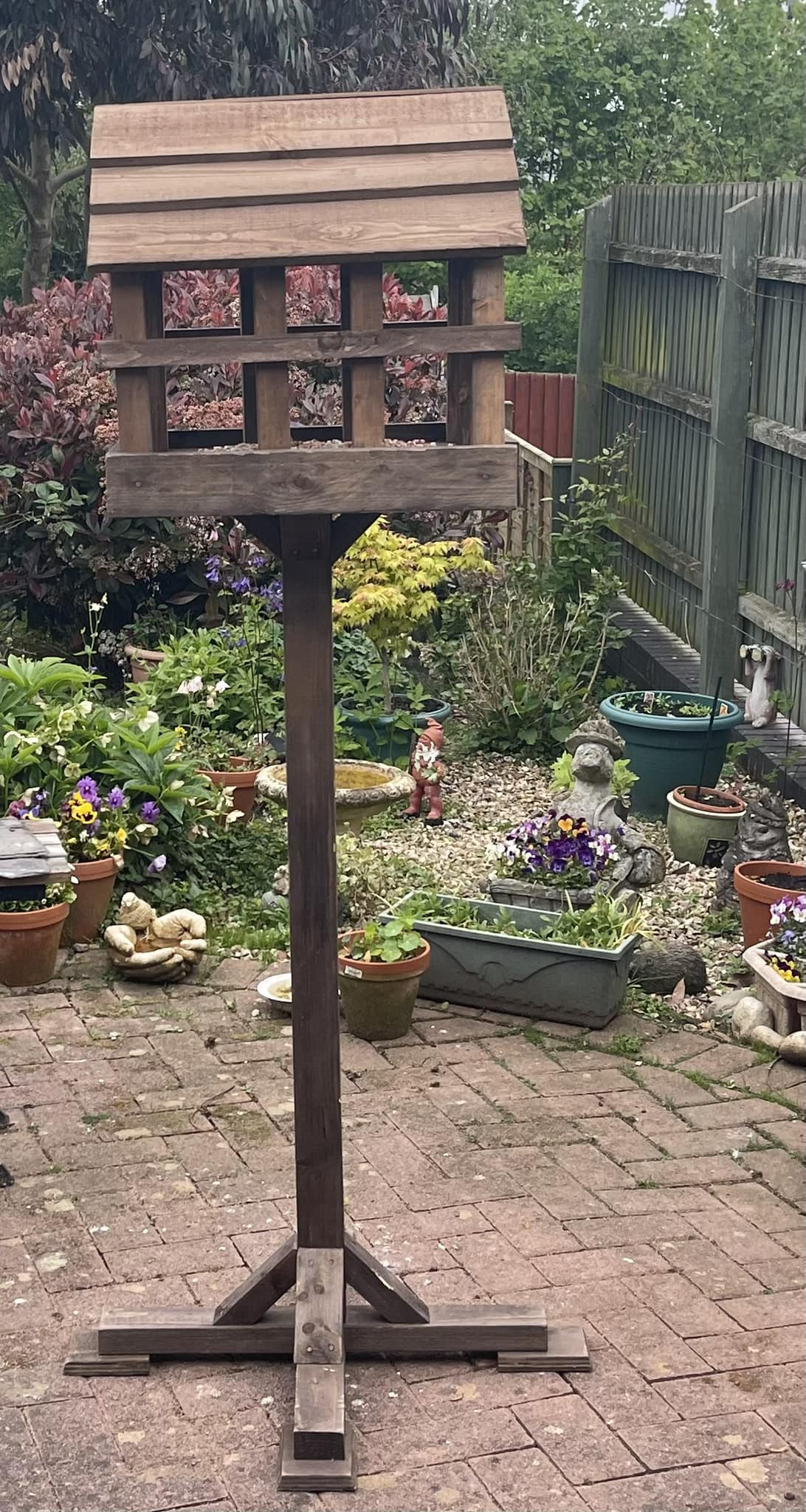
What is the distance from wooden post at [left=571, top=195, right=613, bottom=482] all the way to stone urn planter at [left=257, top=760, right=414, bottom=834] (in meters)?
4.01

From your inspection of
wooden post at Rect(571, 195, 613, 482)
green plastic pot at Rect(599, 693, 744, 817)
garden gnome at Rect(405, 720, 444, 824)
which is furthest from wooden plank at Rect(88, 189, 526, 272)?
wooden post at Rect(571, 195, 613, 482)

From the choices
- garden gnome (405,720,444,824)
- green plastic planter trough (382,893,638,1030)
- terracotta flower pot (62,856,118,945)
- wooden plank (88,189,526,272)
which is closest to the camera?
wooden plank (88,189,526,272)

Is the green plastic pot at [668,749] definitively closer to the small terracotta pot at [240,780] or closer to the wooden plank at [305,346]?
the small terracotta pot at [240,780]

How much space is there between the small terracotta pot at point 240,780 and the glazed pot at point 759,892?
2.11 m

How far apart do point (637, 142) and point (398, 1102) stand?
16843 millimetres

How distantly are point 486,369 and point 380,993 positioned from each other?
2451 mm

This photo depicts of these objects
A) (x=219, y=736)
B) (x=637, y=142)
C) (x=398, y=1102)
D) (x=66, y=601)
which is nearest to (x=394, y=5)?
(x=637, y=142)

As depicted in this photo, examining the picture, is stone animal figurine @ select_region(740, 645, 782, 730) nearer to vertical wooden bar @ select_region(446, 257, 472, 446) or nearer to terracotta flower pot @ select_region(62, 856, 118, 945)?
terracotta flower pot @ select_region(62, 856, 118, 945)

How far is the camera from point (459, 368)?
309 cm

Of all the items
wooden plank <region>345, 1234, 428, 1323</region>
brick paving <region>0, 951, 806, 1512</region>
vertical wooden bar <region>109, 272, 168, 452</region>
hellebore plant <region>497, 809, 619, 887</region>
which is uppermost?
vertical wooden bar <region>109, 272, 168, 452</region>

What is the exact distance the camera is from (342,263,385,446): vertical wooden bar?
9.70 ft

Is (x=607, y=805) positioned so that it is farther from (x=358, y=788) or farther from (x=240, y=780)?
(x=240, y=780)

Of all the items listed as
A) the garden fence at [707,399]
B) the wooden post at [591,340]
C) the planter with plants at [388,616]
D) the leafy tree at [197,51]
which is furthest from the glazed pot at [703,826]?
the leafy tree at [197,51]

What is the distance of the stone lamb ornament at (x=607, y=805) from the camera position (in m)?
5.92
